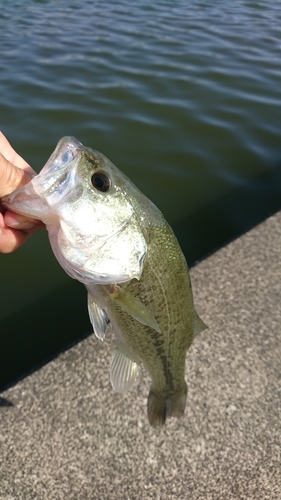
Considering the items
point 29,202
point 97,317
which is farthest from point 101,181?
point 97,317

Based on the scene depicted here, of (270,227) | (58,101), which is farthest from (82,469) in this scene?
(58,101)

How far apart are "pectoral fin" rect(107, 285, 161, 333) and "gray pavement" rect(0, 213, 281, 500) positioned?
1.02m

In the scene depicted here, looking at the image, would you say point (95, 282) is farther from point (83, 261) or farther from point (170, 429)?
point (170, 429)

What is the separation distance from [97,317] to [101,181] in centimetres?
60

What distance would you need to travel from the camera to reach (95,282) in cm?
187

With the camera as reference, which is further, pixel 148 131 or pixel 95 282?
pixel 148 131

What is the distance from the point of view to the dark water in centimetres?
435

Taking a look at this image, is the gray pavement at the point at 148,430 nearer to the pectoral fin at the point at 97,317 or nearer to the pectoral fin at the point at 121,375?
the pectoral fin at the point at 121,375

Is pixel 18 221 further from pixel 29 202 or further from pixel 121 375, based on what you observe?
pixel 121 375

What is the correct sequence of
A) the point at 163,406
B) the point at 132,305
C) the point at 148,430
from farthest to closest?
the point at 148,430, the point at 163,406, the point at 132,305

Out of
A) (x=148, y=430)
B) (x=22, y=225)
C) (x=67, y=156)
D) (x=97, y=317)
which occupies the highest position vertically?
(x=67, y=156)

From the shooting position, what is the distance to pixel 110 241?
185 cm

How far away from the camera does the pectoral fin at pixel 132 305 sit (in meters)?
1.82

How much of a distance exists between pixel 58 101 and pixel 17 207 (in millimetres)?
5847
